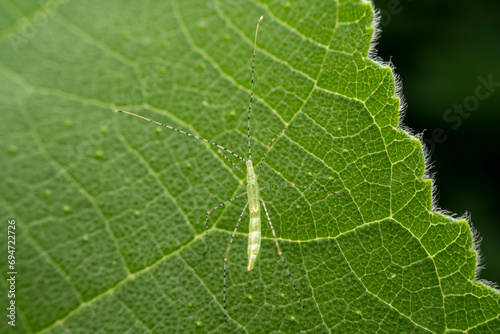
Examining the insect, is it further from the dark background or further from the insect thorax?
the dark background

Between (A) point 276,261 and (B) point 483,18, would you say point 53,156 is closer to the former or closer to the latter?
(A) point 276,261

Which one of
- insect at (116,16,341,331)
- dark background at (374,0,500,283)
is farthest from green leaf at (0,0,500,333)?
dark background at (374,0,500,283)

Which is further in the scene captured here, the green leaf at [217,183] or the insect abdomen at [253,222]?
the insect abdomen at [253,222]

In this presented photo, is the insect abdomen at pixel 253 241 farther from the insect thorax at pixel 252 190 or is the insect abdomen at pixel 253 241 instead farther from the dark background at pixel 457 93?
the dark background at pixel 457 93

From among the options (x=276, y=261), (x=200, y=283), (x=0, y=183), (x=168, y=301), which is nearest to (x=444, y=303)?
(x=276, y=261)

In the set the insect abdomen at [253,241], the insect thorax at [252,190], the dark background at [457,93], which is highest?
the dark background at [457,93]

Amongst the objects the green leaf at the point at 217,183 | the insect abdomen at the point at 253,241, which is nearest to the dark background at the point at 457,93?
the green leaf at the point at 217,183

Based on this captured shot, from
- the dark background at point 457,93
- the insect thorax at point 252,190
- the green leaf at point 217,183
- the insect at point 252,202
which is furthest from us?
the dark background at point 457,93
